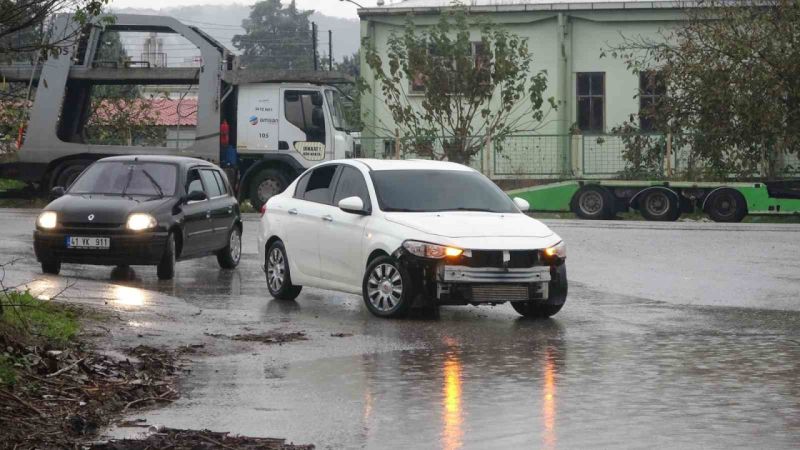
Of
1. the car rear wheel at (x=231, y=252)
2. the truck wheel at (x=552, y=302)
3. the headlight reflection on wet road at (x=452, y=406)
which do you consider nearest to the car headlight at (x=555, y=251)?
the truck wheel at (x=552, y=302)

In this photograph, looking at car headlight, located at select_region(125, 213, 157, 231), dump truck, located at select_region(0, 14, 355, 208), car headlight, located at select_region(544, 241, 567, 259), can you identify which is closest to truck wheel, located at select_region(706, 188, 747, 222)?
dump truck, located at select_region(0, 14, 355, 208)

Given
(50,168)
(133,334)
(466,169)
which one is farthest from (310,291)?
(50,168)

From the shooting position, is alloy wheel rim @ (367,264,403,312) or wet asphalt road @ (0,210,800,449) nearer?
wet asphalt road @ (0,210,800,449)

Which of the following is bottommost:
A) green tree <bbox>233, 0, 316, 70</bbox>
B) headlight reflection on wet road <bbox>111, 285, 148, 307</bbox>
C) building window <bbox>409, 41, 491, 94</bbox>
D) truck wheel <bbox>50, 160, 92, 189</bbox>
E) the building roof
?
headlight reflection on wet road <bbox>111, 285, 148, 307</bbox>

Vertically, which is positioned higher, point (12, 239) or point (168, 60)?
point (168, 60)

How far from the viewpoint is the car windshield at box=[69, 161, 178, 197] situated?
1983 centimetres

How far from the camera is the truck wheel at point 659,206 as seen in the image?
38.1 meters

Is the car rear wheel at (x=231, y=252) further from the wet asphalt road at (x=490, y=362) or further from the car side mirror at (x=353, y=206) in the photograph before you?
the car side mirror at (x=353, y=206)

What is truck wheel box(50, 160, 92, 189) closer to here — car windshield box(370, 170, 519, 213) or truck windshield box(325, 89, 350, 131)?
truck windshield box(325, 89, 350, 131)

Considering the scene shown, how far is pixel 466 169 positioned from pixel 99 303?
4.13m

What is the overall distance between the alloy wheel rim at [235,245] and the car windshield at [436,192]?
5.39m

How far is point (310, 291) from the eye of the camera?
18141mm

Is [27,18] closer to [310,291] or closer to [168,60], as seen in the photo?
[310,291]

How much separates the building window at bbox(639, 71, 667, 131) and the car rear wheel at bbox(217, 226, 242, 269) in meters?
25.8
